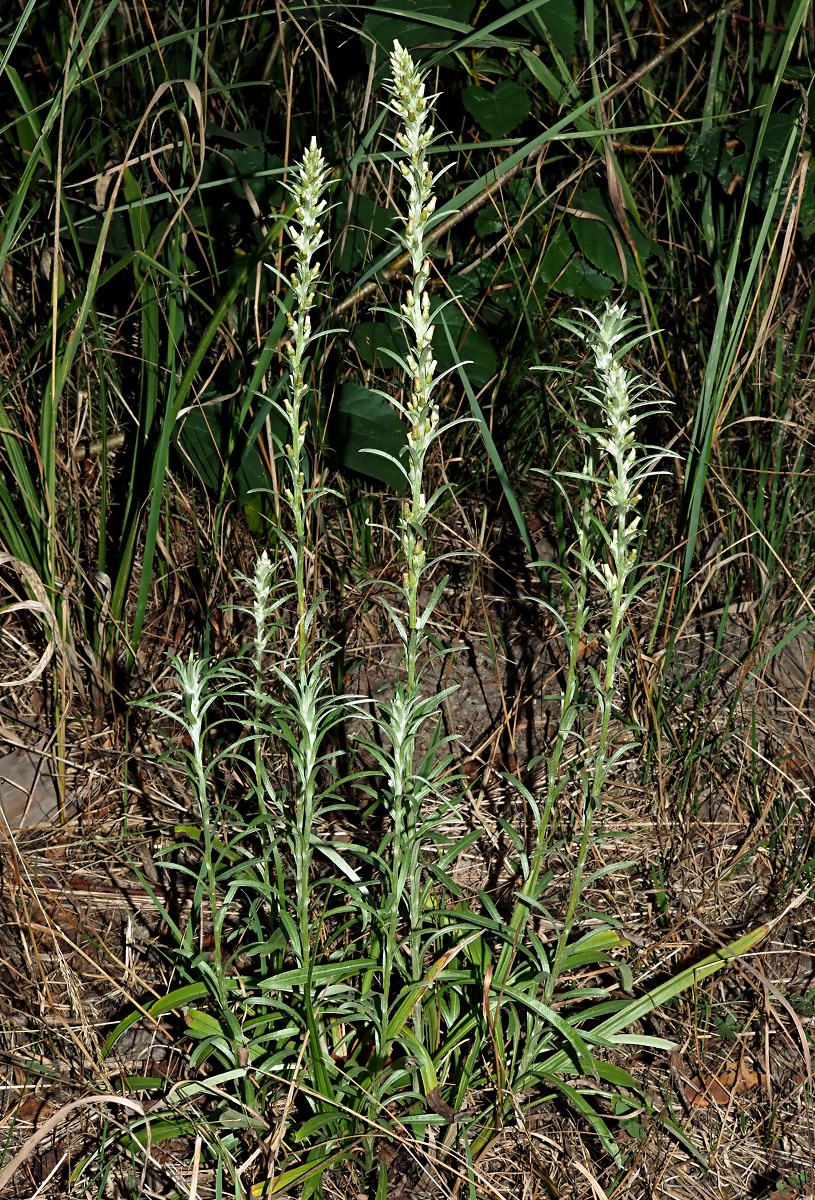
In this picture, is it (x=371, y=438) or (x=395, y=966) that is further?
(x=371, y=438)

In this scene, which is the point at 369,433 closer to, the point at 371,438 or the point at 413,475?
the point at 371,438

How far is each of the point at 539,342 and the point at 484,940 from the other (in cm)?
163

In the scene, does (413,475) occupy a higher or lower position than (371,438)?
higher

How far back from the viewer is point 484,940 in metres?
1.92

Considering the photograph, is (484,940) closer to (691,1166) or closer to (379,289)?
(691,1166)

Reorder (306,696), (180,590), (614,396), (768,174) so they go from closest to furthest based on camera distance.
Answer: (614,396) → (306,696) → (768,174) → (180,590)

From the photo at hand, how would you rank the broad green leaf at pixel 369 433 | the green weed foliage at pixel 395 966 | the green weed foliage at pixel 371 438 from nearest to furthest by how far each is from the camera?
the green weed foliage at pixel 395 966
the green weed foliage at pixel 371 438
the broad green leaf at pixel 369 433

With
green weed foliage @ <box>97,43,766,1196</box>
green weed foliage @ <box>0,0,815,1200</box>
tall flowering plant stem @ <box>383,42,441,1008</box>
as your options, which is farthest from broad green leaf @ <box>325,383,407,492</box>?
tall flowering plant stem @ <box>383,42,441,1008</box>

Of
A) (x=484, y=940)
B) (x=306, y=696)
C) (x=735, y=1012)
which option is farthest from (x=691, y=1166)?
(x=306, y=696)

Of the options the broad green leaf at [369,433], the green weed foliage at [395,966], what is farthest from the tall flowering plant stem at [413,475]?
the broad green leaf at [369,433]

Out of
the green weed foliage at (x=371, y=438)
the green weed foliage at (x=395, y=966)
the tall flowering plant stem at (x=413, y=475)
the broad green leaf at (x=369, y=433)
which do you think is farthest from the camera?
the broad green leaf at (x=369, y=433)

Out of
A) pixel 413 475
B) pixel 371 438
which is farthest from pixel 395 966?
pixel 371 438

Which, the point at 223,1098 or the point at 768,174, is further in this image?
the point at 768,174

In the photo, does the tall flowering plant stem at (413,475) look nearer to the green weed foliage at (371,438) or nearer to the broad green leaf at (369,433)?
the green weed foliage at (371,438)
